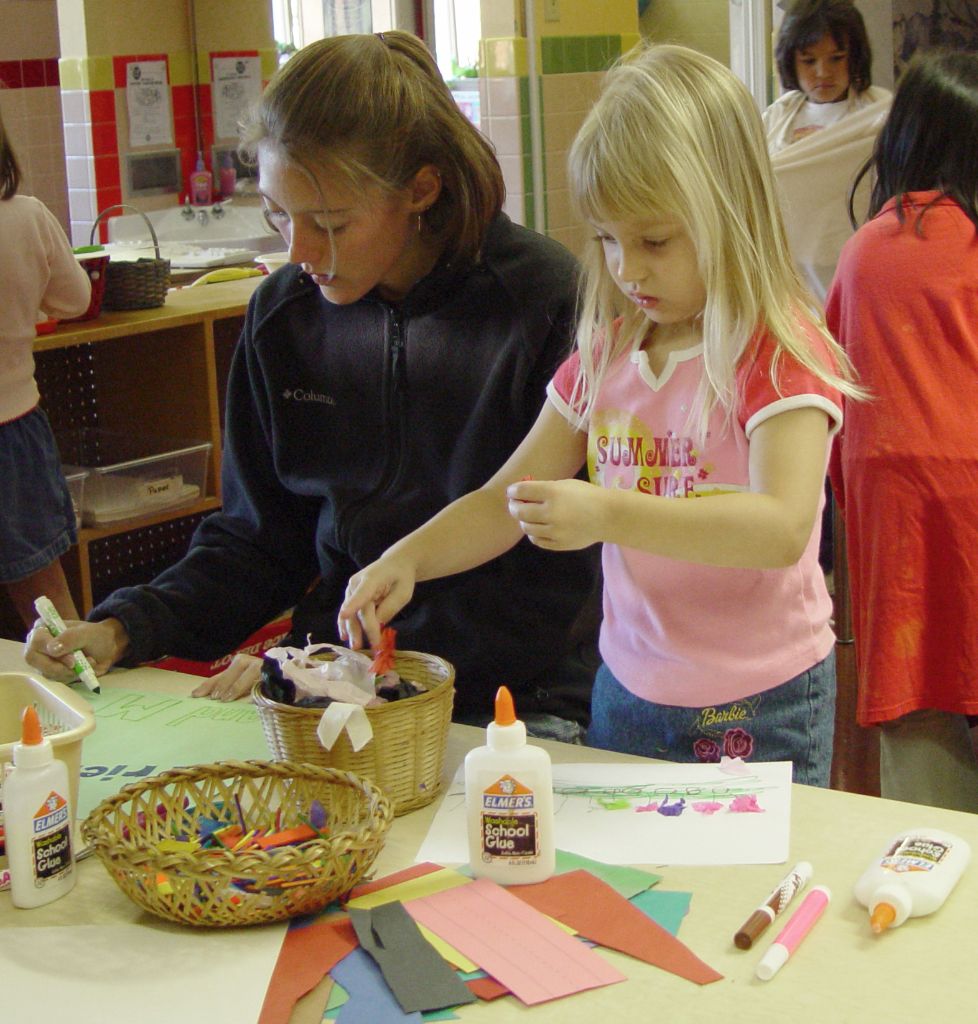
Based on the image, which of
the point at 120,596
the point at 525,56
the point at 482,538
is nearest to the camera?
the point at 482,538

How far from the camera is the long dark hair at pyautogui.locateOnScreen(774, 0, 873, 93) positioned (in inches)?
157

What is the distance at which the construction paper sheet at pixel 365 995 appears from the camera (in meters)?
1.01

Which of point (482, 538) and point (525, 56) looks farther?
point (525, 56)

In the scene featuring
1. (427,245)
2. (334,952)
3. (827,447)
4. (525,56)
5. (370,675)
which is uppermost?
(525,56)

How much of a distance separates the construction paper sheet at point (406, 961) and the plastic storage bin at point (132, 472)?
94.2 inches

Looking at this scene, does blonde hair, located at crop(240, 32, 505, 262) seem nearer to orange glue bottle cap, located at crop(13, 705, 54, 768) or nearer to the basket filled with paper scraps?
the basket filled with paper scraps

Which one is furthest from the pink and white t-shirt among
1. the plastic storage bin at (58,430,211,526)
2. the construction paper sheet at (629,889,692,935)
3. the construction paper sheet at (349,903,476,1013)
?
the plastic storage bin at (58,430,211,526)

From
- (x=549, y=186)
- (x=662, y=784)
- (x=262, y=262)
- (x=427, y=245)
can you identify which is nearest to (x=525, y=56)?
(x=549, y=186)

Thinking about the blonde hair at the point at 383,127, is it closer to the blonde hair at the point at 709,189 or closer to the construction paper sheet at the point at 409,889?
the blonde hair at the point at 709,189

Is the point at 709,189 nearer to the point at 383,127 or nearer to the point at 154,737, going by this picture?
the point at 383,127

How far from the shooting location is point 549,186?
497cm

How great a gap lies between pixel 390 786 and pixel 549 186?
393cm

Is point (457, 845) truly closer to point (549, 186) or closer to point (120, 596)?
point (120, 596)

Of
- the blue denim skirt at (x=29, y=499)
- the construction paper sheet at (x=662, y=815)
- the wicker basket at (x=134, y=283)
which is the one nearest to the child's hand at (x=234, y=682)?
the construction paper sheet at (x=662, y=815)
